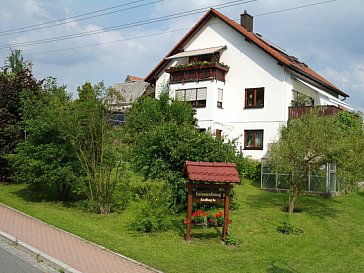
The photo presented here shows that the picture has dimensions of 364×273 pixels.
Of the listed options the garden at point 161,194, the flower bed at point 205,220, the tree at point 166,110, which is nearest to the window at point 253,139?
the tree at point 166,110

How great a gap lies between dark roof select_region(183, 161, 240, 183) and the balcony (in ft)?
66.5

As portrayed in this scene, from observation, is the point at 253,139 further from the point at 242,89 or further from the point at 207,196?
the point at 207,196

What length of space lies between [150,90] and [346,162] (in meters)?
26.7

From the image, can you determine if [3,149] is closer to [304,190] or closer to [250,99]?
[304,190]

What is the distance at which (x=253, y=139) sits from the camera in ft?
102

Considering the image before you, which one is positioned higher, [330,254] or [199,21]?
[199,21]

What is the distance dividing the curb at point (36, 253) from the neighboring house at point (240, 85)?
20130 millimetres

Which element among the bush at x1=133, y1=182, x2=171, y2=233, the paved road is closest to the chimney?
the bush at x1=133, y1=182, x2=171, y2=233

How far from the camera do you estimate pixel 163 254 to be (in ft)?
33.4

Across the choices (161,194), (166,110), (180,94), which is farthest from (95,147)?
(180,94)

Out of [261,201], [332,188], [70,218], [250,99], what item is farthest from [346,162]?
[250,99]

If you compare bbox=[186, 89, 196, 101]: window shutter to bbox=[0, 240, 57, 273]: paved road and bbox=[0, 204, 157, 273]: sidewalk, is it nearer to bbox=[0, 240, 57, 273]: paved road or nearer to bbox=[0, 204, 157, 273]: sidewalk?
bbox=[0, 204, 157, 273]: sidewalk

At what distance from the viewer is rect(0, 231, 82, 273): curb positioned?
8.65 meters

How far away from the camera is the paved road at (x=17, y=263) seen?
8445 mm
